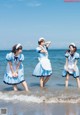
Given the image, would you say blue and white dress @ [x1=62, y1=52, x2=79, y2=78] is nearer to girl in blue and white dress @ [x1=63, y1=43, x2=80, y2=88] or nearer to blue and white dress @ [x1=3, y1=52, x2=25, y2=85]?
girl in blue and white dress @ [x1=63, y1=43, x2=80, y2=88]

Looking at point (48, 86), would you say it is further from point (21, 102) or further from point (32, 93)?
point (21, 102)

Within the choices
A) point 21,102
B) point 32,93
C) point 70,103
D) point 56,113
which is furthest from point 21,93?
point 56,113

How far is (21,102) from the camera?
31.8 ft

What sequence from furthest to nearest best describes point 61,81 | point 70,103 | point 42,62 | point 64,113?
point 61,81
point 42,62
point 70,103
point 64,113

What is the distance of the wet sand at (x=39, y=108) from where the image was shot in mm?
8398

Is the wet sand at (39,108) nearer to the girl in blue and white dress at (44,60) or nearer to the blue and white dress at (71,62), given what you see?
the girl in blue and white dress at (44,60)

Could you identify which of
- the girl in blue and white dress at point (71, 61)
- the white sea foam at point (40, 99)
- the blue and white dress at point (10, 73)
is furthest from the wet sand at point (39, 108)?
the girl in blue and white dress at point (71, 61)

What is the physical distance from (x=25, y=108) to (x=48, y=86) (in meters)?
3.72

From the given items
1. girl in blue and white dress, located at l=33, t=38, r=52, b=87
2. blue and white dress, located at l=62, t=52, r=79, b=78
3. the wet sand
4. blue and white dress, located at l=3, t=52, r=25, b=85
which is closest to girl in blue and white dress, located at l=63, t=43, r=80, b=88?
blue and white dress, located at l=62, t=52, r=79, b=78

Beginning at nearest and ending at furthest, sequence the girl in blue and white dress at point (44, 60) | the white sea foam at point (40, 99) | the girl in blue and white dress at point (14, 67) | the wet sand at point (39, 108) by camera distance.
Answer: the wet sand at point (39, 108) < the white sea foam at point (40, 99) < the girl in blue and white dress at point (14, 67) < the girl in blue and white dress at point (44, 60)

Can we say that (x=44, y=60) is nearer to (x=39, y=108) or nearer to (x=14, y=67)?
(x=14, y=67)

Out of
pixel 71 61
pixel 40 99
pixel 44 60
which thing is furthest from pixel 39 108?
pixel 71 61

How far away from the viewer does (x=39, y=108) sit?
29.3 feet

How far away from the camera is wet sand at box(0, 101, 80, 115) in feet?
27.6
